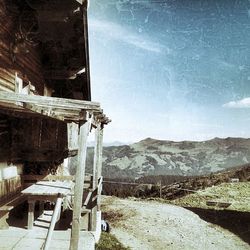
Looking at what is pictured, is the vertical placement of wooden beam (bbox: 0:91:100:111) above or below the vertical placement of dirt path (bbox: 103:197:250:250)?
above

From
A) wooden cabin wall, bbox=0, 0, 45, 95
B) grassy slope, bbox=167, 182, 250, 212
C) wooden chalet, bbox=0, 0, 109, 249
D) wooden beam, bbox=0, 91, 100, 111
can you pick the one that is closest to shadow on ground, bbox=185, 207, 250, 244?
grassy slope, bbox=167, 182, 250, 212

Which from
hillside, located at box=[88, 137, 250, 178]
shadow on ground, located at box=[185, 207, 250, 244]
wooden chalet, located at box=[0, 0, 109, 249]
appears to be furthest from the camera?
hillside, located at box=[88, 137, 250, 178]

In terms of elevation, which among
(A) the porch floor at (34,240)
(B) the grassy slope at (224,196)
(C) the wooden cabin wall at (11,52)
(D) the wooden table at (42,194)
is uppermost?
(C) the wooden cabin wall at (11,52)

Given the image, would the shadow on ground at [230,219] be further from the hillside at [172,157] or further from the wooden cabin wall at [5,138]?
the hillside at [172,157]

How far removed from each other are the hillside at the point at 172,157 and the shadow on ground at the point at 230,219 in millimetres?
32879

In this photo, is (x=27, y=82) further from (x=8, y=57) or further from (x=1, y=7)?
(x=1, y=7)

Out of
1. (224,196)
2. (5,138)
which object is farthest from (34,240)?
(224,196)

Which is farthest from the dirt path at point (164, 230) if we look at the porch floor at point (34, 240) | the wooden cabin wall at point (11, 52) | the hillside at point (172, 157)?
the hillside at point (172, 157)

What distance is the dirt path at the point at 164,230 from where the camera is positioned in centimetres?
1208

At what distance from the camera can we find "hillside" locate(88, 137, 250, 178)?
53156 millimetres

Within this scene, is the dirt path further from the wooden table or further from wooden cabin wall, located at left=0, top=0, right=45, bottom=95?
wooden cabin wall, located at left=0, top=0, right=45, bottom=95

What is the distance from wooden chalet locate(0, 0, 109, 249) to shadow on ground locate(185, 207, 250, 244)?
7.32 m

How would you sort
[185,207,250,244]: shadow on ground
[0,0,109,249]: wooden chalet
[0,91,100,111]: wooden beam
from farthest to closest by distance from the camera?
1. [185,207,250,244]: shadow on ground
2. [0,0,109,249]: wooden chalet
3. [0,91,100,111]: wooden beam

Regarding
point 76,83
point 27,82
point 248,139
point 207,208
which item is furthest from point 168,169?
point 27,82
